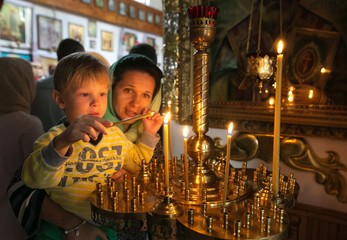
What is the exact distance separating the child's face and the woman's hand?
33 cm

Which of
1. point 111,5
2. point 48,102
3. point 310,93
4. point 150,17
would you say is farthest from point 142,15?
point 310,93

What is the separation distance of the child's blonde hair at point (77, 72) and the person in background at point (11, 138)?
73 centimetres

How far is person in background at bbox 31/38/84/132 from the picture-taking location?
2.06m

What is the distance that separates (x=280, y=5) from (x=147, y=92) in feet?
3.00

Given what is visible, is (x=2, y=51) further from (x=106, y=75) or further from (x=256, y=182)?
(x=256, y=182)

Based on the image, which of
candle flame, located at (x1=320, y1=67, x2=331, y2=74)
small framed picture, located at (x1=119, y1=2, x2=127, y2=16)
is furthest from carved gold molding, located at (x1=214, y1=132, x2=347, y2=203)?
small framed picture, located at (x1=119, y1=2, x2=127, y2=16)

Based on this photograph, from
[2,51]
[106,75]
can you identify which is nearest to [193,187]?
[106,75]

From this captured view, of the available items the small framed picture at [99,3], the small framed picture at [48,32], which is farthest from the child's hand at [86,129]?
the small framed picture at [99,3]

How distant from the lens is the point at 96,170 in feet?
3.07

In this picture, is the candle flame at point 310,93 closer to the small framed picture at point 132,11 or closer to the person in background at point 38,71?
the person in background at point 38,71

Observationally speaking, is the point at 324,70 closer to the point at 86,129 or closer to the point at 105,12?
the point at 86,129

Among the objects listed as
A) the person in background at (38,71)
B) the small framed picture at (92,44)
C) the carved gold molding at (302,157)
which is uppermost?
the small framed picture at (92,44)

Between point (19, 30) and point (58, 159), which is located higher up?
point (19, 30)

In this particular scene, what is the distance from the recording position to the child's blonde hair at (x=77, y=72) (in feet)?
2.95
